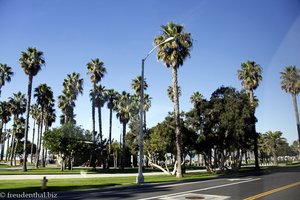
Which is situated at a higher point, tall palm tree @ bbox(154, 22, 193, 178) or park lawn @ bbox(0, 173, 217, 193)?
tall palm tree @ bbox(154, 22, 193, 178)

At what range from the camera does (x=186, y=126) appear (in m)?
37.2

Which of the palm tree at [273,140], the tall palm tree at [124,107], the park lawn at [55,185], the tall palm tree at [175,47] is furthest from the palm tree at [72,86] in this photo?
the palm tree at [273,140]

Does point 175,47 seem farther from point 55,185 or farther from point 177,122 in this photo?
point 55,185

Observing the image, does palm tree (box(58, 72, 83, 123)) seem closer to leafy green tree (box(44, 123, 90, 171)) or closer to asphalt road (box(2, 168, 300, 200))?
leafy green tree (box(44, 123, 90, 171))

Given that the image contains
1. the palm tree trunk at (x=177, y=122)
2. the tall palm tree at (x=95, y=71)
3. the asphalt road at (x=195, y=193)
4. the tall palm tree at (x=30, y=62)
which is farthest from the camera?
the tall palm tree at (x=95, y=71)

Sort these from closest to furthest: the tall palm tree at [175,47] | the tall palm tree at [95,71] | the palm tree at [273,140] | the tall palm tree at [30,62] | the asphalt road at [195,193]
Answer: the asphalt road at [195,193], the tall palm tree at [175,47], the tall palm tree at [30,62], the tall palm tree at [95,71], the palm tree at [273,140]

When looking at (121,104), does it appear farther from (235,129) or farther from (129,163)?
(235,129)

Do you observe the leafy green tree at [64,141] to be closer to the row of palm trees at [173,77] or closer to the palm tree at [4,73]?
the row of palm trees at [173,77]

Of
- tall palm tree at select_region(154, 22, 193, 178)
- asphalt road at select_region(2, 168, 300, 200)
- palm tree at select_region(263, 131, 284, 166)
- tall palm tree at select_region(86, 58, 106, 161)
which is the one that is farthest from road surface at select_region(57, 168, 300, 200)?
palm tree at select_region(263, 131, 284, 166)

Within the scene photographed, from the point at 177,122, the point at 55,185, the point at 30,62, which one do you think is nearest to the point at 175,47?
the point at 177,122

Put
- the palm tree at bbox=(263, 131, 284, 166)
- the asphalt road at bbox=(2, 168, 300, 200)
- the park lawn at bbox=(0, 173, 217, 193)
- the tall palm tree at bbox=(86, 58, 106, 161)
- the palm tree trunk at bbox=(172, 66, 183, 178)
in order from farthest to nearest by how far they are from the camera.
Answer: the palm tree at bbox=(263, 131, 284, 166), the tall palm tree at bbox=(86, 58, 106, 161), the palm tree trunk at bbox=(172, 66, 183, 178), the park lawn at bbox=(0, 173, 217, 193), the asphalt road at bbox=(2, 168, 300, 200)

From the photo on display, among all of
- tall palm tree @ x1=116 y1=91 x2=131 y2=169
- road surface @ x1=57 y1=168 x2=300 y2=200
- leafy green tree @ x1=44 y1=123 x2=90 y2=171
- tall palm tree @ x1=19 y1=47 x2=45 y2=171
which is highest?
tall palm tree @ x1=19 y1=47 x2=45 y2=171

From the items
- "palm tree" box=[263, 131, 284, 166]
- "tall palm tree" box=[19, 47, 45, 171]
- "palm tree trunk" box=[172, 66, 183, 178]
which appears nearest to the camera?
"palm tree trunk" box=[172, 66, 183, 178]

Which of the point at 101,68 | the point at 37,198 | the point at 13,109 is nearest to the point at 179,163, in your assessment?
the point at 37,198
